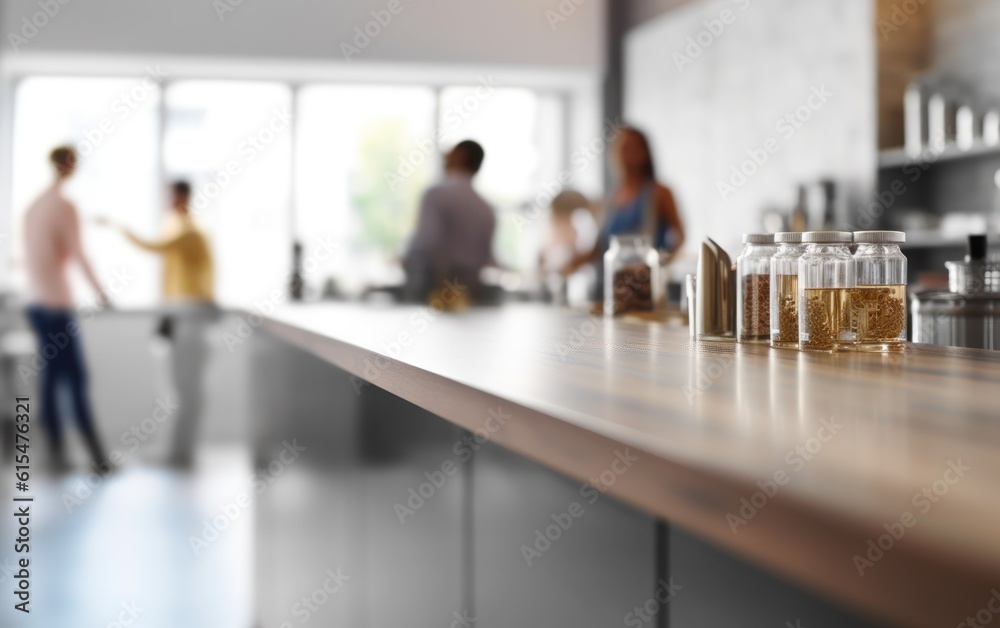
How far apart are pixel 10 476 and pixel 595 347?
4750 millimetres

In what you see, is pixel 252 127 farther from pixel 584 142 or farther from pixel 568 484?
pixel 568 484

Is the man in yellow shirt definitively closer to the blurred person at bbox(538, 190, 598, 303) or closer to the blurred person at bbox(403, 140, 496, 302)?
the blurred person at bbox(538, 190, 598, 303)

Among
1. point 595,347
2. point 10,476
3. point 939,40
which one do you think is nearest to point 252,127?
point 10,476

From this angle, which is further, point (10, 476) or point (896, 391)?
point (10, 476)

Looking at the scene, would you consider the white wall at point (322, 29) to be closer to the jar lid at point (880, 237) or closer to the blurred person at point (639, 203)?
the blurred person at point (639, 203)

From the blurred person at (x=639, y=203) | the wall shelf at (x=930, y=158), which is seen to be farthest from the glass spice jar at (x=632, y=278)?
the wall shelf at (x=930, y=158)

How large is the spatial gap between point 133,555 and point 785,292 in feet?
10.1

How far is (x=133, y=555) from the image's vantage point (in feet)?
12.0

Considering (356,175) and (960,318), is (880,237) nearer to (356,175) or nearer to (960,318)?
(960,318)

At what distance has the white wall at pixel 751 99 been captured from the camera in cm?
458

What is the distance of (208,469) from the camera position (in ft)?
18.0

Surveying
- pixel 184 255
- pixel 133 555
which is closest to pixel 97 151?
pixel 184 255

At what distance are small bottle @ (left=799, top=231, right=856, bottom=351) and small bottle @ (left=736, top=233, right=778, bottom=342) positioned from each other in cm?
13

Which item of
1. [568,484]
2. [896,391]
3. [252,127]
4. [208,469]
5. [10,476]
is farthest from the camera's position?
[252,127]
